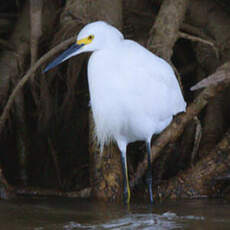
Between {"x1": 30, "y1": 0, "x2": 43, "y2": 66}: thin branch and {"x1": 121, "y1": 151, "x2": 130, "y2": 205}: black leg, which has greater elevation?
{"x1": 30, "y1": 0, "x2": 43, "y2": 66}: thin branch

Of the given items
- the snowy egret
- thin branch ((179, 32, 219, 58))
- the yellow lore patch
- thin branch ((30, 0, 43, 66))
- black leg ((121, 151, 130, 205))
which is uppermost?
thin branch ((30, 0, 43, 66))

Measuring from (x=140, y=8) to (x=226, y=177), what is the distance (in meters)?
1.52

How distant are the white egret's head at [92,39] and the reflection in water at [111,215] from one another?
0.85 metres

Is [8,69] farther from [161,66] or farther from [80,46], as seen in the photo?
[161,66]

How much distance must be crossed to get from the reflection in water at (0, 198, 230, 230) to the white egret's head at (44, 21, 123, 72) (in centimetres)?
85

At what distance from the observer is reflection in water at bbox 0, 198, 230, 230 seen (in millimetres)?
A: 1965

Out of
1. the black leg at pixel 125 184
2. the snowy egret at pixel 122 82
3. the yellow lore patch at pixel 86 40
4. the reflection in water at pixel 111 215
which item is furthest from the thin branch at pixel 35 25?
the reflection in water at pixel 111 215

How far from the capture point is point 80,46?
2646 mm

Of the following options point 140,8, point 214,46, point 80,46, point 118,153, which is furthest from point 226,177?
point 140,8

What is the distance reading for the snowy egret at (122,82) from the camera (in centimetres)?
268

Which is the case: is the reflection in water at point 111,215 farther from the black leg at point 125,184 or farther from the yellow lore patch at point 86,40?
the yellow lore patch at point 86,40

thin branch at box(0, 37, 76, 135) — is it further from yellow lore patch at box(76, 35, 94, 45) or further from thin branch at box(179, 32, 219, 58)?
thin branch at box(179, 32, 219, 58)

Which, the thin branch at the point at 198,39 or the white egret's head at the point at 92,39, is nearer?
the white egret's head at the point at 92,39

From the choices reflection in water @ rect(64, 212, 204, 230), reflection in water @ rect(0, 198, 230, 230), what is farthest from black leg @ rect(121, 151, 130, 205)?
reflection in water @ rect(64, 212, 204, 230)
